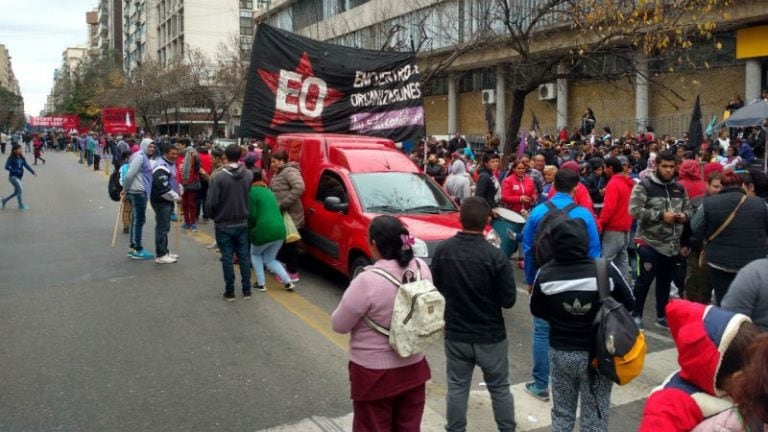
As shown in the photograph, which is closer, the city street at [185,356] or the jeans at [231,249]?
the city street at [185,356]

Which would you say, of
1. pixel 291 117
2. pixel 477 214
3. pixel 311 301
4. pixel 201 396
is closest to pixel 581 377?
pixel 477 214

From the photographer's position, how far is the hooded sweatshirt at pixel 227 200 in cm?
784

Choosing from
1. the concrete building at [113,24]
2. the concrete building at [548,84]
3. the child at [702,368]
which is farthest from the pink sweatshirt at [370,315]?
the concrete building at [113,24]

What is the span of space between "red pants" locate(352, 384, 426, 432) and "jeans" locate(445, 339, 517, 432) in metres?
0.49

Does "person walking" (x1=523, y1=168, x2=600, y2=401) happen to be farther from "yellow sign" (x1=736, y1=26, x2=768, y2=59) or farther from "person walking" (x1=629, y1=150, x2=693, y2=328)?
"yellow sign" (x1=736, y1=26, x2=768, y2=59)

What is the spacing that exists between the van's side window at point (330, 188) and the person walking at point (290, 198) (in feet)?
0.90

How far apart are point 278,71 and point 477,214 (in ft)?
24.6

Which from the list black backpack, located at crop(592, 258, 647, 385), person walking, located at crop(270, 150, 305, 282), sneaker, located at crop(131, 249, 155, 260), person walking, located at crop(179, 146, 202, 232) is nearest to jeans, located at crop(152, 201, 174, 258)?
sneaker, located at crop(131, 249, 155, 260)

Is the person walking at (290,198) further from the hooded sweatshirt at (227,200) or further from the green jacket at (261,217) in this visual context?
the hooded sweatshirt at (227,200)

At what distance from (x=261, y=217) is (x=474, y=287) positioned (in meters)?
4.58

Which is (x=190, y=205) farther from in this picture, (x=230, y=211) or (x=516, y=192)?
(x=516, y=192)

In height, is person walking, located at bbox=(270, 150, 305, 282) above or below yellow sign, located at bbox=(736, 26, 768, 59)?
below

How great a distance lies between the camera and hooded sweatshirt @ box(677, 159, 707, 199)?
796 centimetres

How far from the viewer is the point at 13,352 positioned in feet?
20.2
